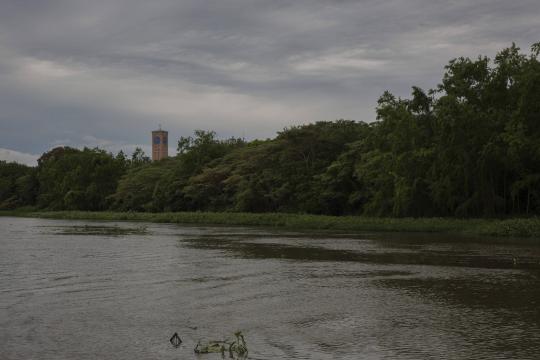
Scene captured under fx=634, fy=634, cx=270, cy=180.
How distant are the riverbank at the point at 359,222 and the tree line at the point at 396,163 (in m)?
2.60

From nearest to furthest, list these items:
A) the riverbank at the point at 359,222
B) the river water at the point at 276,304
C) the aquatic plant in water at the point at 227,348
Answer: the aquatic plant in water at the point at 227,348
the river water at the point at 276,304
the riverbank at the point at 359,222

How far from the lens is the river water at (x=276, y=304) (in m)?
11.2

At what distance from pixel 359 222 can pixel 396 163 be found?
5.66m

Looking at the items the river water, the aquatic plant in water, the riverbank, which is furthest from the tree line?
the aquatic plant in water

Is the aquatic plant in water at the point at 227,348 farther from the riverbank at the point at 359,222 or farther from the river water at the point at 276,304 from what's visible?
the riverbank at the point at 359,222

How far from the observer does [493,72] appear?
154 ft

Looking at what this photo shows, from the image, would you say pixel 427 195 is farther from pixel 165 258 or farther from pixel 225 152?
pixel 225 152

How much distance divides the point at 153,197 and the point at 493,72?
172ft

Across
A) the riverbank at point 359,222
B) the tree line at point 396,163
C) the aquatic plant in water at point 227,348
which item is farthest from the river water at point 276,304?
the tree line at point 396,163

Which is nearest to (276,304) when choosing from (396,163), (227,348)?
(227,348)

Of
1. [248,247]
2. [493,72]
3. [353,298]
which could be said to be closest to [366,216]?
[493,72]

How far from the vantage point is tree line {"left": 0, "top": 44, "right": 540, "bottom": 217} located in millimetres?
44625

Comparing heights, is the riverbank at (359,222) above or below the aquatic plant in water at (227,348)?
above

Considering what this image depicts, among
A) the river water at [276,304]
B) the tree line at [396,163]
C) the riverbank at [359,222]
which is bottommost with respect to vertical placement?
the river water at [276,304]
